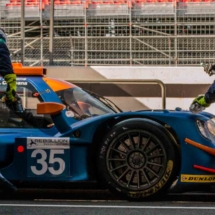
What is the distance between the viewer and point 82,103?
25.8ft

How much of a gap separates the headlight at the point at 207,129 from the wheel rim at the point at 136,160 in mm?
375

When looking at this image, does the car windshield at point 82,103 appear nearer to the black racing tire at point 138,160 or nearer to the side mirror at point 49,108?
the side mirror at point 49,108

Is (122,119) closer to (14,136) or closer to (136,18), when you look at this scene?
(14,136)

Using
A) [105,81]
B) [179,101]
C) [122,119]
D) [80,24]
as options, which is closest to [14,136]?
[122,119]

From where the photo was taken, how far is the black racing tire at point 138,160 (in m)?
6.54

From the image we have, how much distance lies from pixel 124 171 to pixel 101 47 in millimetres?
10435

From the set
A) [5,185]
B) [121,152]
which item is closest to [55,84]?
[121,152]

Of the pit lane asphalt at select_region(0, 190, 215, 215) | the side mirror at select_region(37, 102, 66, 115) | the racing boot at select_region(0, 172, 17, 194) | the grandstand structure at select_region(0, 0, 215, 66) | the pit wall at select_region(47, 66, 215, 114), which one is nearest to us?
the pit lane asphalt at select_region(0, 190, 215, 215)

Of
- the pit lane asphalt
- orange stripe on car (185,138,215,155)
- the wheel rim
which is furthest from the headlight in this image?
the pit lane asphalt

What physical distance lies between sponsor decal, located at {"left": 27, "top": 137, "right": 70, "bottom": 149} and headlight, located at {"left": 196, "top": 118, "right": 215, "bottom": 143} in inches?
44.7

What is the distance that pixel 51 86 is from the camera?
307 inches

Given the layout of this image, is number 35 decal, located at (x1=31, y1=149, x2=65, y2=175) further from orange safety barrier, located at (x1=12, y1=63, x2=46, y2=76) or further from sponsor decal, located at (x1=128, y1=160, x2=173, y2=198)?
orange safety barrier, located at (x1=12, y1=63, x2=46, y2=76)

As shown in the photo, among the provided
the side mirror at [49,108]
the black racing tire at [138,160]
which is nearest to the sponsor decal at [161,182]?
the black racing tire at [138,160]

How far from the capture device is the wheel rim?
6562 mm
